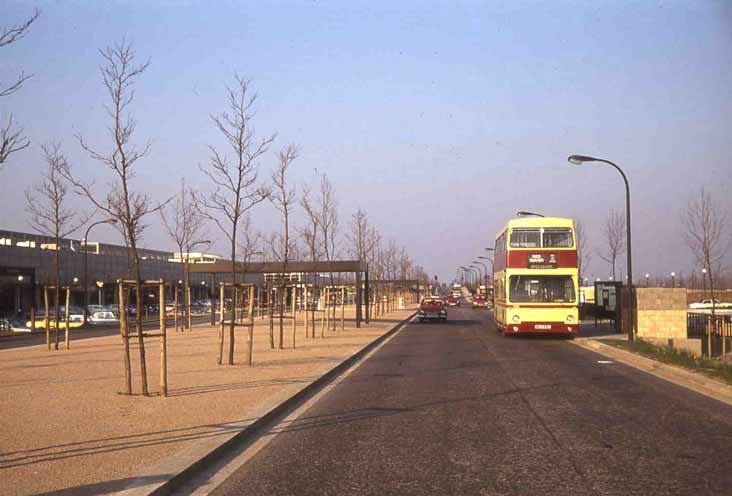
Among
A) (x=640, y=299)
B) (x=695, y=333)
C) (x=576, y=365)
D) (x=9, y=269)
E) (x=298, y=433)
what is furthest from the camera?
(x=9, y=269)

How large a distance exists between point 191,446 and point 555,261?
872 inches

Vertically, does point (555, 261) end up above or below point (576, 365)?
above

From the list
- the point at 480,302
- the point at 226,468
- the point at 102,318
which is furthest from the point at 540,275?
the point at 480,302

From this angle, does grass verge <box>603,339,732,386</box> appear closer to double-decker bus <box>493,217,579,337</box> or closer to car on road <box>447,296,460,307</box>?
double-decker bus <box>493,217,579,337</box>

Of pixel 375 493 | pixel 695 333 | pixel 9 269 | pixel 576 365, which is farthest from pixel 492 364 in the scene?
pixel 9 269

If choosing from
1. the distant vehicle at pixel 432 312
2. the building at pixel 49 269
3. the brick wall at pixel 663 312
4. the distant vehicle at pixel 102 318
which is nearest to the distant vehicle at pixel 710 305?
the distant vehicle at pixel 432 312

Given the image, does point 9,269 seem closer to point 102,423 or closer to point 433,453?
point 102,423

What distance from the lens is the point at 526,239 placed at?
29156 millimetres

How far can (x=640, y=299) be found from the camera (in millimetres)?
33188

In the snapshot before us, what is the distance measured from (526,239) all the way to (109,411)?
20.5 m

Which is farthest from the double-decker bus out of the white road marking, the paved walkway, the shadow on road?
the shadow on road

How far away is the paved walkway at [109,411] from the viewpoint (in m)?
7.55

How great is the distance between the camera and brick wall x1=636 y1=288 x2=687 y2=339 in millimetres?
32656

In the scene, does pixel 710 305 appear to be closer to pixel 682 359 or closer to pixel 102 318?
pixel 102 318
